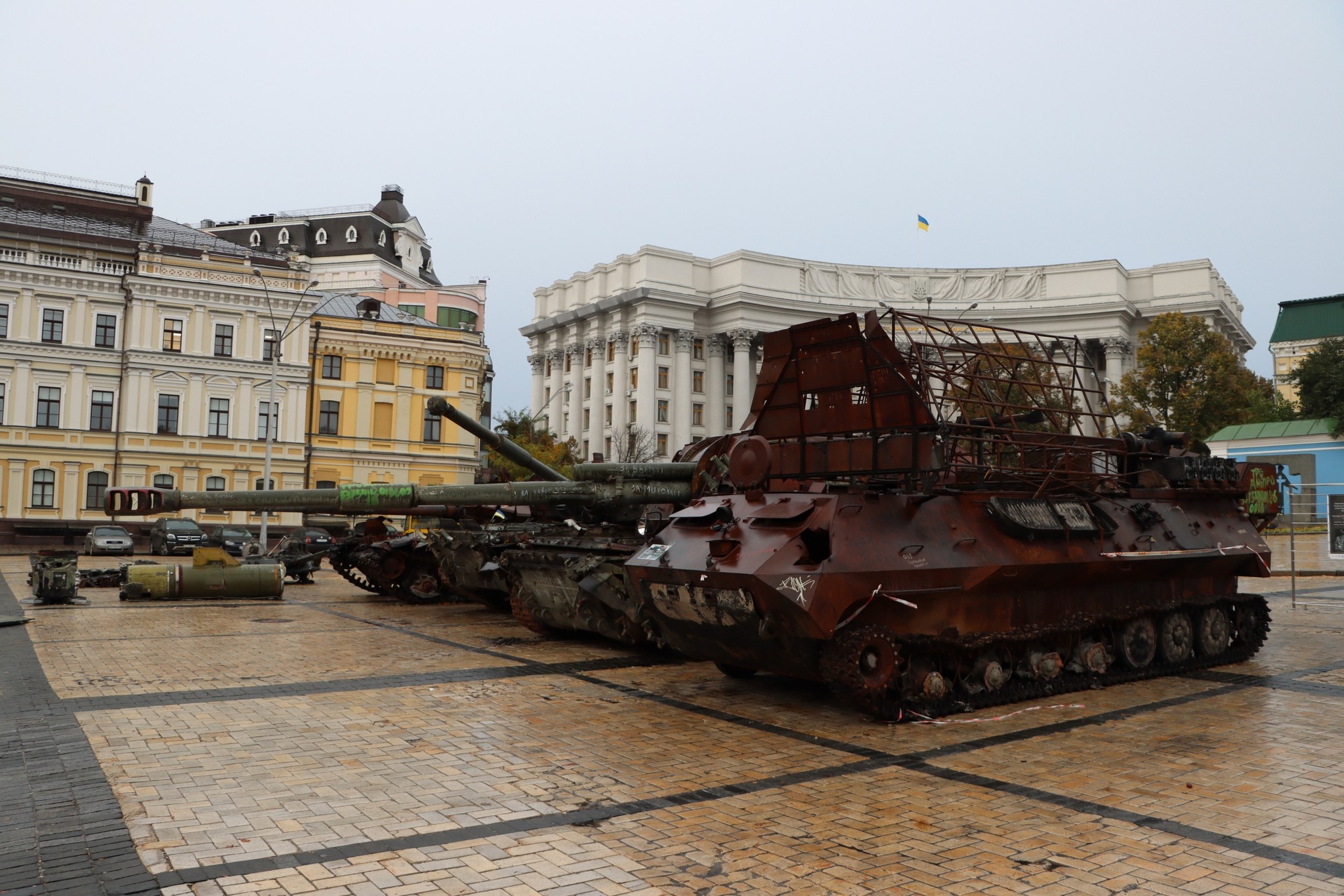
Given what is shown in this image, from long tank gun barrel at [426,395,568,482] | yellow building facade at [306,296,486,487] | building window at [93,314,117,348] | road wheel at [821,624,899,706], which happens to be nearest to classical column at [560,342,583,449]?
yellow building facade at [306,296,486,487]

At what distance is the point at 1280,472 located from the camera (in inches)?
547

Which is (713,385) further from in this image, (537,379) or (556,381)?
(537,379)

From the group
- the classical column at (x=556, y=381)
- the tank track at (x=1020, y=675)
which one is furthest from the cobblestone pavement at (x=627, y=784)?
the classical column at (x=556, y=381)

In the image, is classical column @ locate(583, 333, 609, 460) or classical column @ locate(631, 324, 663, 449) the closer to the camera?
classical column @ locate(631, 324, 663, 449)

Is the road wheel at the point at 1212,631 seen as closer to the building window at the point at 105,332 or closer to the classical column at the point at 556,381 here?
the building window at the point at 105,332

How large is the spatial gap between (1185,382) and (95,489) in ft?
148

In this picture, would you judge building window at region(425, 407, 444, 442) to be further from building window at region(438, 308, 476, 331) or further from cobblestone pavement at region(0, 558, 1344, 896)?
cobblestone pavement at region(0, 558, 1344, 896)

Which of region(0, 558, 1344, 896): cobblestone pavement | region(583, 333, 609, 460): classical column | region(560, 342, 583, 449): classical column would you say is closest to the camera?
region(0, 558, 1344, 896): cobblestone pavement

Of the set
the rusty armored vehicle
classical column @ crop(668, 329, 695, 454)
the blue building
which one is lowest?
the rusty armored vehicle

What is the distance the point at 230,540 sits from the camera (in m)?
32.5

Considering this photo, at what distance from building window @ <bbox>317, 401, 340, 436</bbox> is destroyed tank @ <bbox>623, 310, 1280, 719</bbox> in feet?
120

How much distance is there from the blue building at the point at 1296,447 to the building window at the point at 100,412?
40.4 m

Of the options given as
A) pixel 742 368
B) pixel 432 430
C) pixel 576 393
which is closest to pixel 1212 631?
pixel 432 430

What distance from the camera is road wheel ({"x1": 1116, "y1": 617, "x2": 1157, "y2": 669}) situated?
10602 millimetres
